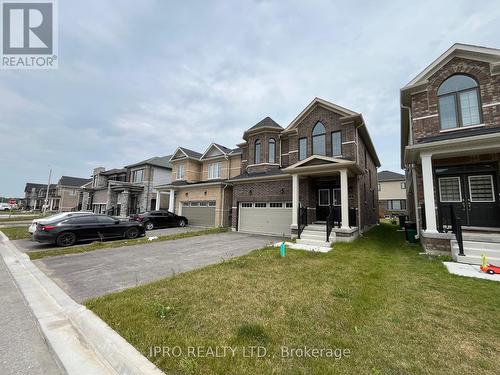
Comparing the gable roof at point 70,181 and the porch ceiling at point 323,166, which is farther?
the gable roof at point 70,181

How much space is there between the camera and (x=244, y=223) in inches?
595

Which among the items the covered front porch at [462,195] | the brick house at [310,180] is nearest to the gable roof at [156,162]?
the brick house at [310,180]

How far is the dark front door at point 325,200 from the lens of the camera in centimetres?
1250

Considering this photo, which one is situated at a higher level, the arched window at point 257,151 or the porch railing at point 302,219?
the arched window at point 257,151

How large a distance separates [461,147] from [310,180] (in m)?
6.50

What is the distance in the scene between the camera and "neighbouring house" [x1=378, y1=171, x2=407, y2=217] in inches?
1235

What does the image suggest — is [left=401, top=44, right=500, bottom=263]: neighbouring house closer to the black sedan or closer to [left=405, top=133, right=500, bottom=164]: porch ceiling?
[left=405, top=133, right=500, bottom=164]: porch ceiling

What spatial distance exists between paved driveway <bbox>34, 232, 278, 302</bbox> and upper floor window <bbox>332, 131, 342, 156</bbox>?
7679mm

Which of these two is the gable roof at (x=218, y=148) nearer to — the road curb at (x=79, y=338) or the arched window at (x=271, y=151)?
the arched window at (x=271, y=151)

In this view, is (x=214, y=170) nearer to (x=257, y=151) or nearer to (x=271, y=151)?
(x=257, y=151)

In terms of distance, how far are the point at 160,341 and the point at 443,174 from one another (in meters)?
11.7

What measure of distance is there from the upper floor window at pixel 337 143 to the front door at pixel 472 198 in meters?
4.97

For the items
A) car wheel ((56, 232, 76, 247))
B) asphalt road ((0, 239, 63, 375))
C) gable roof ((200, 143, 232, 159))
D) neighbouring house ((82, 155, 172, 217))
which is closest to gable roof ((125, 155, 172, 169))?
neighbouring house ((82, 155, 172, 217))

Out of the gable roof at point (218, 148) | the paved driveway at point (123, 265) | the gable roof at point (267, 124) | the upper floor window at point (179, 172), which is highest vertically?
the gable roof at point (267, 124)
